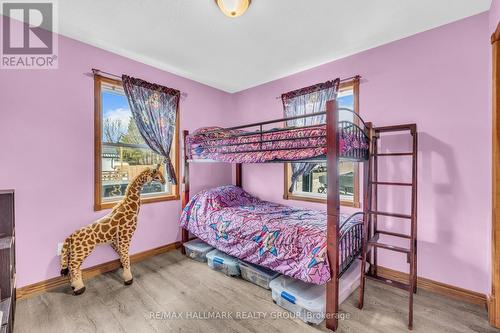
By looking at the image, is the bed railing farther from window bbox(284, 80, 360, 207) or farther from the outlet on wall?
the outlet on wall

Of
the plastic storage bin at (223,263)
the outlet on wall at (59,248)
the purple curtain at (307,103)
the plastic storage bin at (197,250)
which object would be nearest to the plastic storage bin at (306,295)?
the plastic storage bin at (223,263)

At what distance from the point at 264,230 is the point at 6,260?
6.46ft

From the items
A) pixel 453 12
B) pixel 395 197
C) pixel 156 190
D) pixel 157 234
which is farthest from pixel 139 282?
pixel 453 12

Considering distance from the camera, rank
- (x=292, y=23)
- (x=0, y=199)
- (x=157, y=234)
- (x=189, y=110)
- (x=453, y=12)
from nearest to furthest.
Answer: (x=0, y=199) → (x=453, y=12) → (x=292, y=23) → (x=157, y=234) → (x=189, y=110)

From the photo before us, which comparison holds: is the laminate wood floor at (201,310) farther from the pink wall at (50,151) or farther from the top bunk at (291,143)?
the top bunk at (291,143)

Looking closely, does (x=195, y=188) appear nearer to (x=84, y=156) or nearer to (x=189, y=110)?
(x=189, y=110)

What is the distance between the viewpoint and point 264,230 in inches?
91.3

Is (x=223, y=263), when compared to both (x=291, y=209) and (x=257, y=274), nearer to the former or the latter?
(x=257, y=274)

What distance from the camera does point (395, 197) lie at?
8.21 ft

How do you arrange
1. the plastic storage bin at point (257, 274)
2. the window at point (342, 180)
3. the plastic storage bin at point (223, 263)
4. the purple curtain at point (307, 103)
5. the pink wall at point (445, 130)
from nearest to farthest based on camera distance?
1. the pink wall at point (445, 130)
2. the plastic storage bin at point (257, 274)
3. the plastic storage bin at point (223, 263)
4. the window at point (342, 180)
5. the purple curtain at point (307, 103)

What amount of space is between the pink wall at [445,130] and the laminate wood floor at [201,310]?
450 millimetres

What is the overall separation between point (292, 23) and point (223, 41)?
0.77 m

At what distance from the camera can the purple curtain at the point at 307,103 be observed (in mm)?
→ 2904

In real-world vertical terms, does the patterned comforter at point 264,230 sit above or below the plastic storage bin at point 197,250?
above
